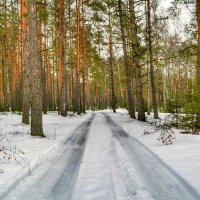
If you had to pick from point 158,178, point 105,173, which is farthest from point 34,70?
point 158,178

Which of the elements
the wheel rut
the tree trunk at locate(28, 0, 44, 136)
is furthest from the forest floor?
the tree trunk at locate(28, 0, 44, 136)

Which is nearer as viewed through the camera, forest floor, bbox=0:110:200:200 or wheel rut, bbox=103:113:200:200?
wheel rut, bbox=103:113:200:200

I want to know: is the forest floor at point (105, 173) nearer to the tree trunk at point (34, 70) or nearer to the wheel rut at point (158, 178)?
the wheel rut at point (158, 178)

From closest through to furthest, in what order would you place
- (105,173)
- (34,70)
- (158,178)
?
(158,178)
(105,173)
(34,70)

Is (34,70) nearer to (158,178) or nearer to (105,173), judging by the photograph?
(105,173)

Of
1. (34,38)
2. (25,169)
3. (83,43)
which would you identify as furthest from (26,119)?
(83,43)

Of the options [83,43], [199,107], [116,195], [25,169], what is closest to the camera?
[116,195]

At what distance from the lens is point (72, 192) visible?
4645mm

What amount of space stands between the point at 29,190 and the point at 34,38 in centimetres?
752

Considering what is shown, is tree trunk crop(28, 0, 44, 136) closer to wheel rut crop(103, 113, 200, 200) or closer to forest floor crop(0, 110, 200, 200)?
forest floor crop(0, 110, 200, 200)

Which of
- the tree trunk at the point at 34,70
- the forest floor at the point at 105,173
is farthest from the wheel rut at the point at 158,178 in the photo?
the tree trunk at the point at 34,70

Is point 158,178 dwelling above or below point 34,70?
below

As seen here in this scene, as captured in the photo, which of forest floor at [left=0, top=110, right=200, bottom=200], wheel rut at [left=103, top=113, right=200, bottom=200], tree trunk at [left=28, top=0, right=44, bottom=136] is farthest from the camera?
tree trunk at [left=28, top=0, right=44, bottom=136]

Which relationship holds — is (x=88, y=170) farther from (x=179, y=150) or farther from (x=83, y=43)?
(x=83, y=43)
